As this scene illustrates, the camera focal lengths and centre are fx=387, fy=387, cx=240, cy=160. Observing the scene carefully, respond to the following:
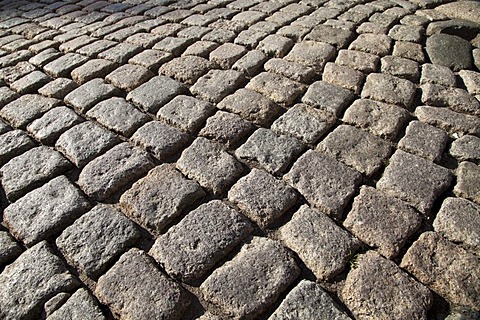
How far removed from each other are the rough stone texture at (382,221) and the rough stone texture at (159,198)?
0.72 m

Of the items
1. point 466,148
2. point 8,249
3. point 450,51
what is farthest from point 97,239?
point 450,51

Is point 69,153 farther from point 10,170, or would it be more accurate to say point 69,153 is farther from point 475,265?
point 475,265

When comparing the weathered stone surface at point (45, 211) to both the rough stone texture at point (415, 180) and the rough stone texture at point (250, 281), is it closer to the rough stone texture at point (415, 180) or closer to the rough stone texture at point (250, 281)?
the rough stone texture at point (250, 281)

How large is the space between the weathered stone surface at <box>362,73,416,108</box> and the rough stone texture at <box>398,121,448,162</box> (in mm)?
241

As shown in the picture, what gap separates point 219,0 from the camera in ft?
13.1

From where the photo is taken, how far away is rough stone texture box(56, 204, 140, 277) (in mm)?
1605

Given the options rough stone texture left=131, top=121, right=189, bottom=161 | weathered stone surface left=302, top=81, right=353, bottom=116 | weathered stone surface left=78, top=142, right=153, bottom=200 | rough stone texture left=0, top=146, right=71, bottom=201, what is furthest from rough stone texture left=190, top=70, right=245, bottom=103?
rough stone texture left=0, top=146, right=71, bottom=201

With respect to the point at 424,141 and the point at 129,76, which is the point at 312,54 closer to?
the point at 424,141

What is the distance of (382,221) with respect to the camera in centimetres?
165

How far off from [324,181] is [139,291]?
37.7 inches

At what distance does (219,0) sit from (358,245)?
3210 millimetres

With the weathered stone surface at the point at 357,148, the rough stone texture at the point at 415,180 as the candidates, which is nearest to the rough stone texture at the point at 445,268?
the rough stone texture at the point at 415,180

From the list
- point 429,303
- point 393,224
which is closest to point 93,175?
point 393,224

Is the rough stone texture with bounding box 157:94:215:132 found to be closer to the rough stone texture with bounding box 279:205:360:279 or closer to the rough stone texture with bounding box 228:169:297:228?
the rough stone texture with bounding box 228:169:297:228
